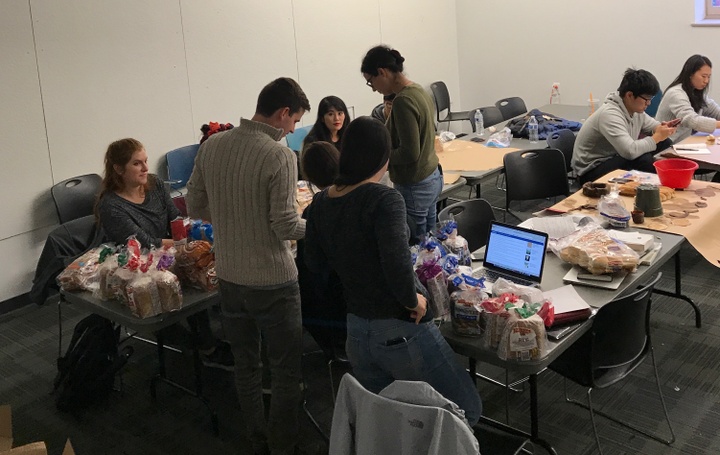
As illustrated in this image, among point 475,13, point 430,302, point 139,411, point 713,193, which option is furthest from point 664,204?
point 475,13

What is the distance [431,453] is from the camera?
168cm

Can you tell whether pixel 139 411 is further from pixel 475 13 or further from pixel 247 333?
pixel 475 13

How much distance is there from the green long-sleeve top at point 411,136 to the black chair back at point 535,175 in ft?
2.89

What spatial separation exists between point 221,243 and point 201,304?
1.40ft

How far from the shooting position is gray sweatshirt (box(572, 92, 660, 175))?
14.0 ft

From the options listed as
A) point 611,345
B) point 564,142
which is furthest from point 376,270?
point 564,142

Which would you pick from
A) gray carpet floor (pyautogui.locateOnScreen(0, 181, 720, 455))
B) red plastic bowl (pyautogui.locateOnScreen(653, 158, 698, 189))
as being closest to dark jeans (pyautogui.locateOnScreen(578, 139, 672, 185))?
red plastic bowl (pyautogui.locateOnScreen(653, 158, 698, 189))

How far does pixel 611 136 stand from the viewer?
14.1 ft

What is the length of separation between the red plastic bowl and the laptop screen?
142 centimetres

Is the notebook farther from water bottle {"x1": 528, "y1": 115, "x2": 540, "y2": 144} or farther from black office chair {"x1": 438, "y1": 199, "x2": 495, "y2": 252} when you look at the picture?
water bottle {"x1": 528, "y1": 115, "x2": 540, "y2": 144}

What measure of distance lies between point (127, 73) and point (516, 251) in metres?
3.48

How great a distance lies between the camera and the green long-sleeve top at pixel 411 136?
3334mm

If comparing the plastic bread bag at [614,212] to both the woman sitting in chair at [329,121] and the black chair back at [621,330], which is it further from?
the woman sitting in chair at [329,121]

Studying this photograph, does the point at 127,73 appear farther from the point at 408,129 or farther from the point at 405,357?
the point at 405,357
